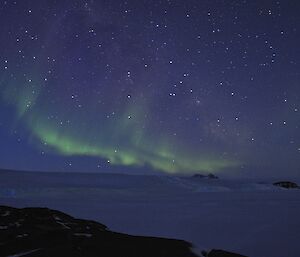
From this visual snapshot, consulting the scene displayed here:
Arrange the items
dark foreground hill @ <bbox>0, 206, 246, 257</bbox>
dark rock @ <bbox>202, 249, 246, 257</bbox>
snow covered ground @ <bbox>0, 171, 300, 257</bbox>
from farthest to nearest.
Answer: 1. snow covered ground @ <bbox>0, 171, 300, 257</bbox>
2. dark rock @ <bbox>202, 249, 246, 257</bbox>
3. dark foreground hill @ <bbox>0, 206, 246, 257</bbox>

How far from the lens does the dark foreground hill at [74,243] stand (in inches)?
209

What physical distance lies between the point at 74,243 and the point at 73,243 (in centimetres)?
1

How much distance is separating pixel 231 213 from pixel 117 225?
4.55 meters

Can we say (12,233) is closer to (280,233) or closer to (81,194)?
(280,233)

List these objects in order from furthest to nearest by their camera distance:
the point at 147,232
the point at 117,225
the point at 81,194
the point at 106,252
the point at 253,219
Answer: the point at 81,194 → the point at 253,219 → the point at 117,225 → the point at 147,232 → the point at 106,252

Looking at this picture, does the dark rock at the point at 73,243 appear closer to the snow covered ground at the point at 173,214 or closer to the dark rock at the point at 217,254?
the dark rock at the point at 217,254

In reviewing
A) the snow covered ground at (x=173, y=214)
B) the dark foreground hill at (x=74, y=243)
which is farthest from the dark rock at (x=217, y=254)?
the snow covered ground at (x=173, y=214)

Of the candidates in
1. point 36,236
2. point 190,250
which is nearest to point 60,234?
point 36,236

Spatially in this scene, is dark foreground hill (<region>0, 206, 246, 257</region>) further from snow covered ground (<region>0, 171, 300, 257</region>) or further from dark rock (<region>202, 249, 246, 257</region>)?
snow covered ground (<region>0, 171, 300, 257</region>)

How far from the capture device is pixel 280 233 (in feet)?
35.6

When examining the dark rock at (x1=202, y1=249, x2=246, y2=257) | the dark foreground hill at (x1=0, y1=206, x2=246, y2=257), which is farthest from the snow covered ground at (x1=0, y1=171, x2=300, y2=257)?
the dark foreground hill at (x1=0, y1=206, x2=246, y2=257)

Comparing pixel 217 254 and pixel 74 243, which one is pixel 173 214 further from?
pixel 74 243

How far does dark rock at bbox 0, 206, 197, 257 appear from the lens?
17.4ft

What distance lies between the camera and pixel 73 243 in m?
5.70
